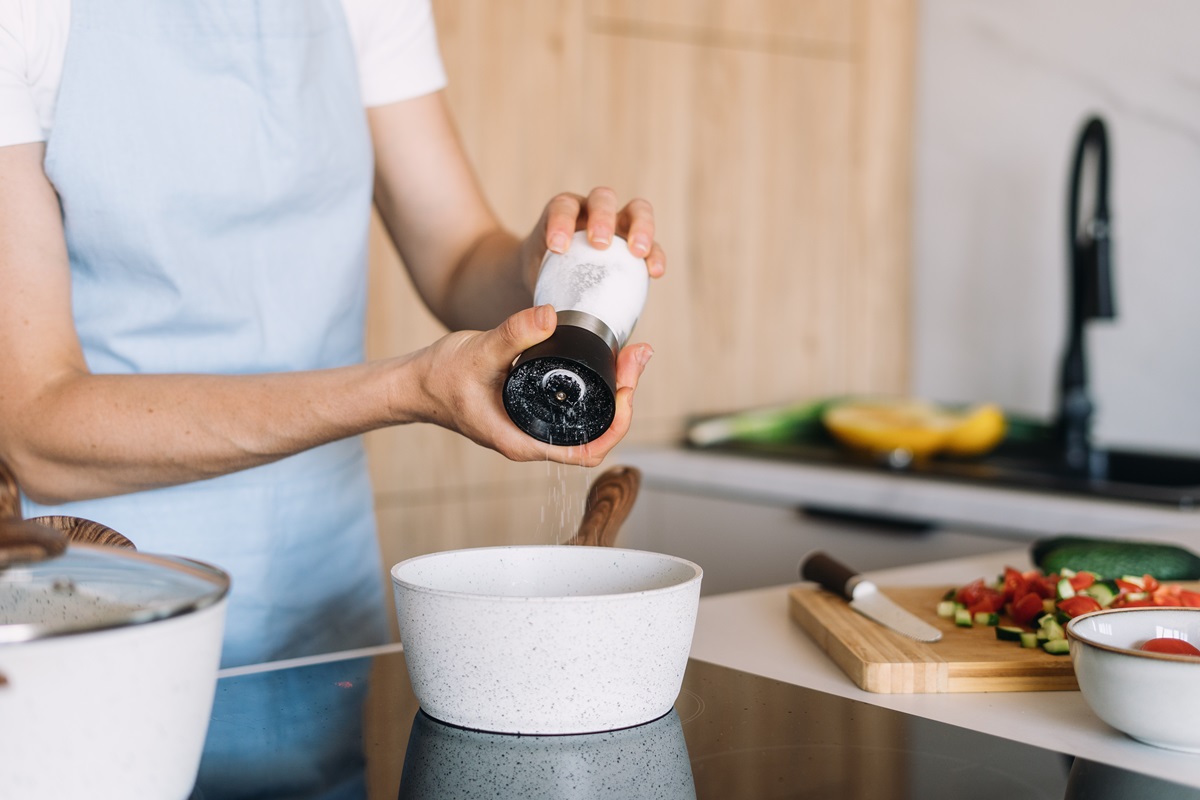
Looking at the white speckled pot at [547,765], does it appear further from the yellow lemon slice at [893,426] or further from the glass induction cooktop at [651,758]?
the yellow lemon slice at [893,426]

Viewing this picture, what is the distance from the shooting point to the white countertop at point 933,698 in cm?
78

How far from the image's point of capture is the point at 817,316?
111 inches

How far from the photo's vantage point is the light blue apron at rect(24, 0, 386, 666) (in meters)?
1.17

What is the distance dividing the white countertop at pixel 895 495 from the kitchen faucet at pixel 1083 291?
0.36 metres

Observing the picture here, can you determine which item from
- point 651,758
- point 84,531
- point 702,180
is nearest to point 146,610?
point 84,531

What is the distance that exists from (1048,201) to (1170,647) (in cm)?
197

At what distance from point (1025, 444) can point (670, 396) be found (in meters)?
0.67

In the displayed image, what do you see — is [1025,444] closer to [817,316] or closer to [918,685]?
[817,316]

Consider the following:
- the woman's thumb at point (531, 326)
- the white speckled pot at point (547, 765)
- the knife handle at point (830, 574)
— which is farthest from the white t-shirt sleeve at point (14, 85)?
the knife handle at point (830, 574)

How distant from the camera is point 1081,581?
3.42ft

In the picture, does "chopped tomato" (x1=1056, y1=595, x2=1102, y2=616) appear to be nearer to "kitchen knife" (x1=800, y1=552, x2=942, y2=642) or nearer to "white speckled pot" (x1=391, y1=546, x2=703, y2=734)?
"kitchen knife" (x1=800, y1=552, x2=942, y2=642)

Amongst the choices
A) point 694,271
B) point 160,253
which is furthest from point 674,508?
point 160,253

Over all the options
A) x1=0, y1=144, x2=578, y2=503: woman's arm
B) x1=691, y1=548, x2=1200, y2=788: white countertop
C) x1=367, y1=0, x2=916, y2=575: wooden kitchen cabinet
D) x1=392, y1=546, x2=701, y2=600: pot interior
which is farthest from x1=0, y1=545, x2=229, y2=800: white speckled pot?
x1=367, y1=0, x2=916, y2=575: wooden kitchen cabinet

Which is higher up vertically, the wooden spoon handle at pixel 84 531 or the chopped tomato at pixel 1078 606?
the wooden spoon handle at pixel 84 531
